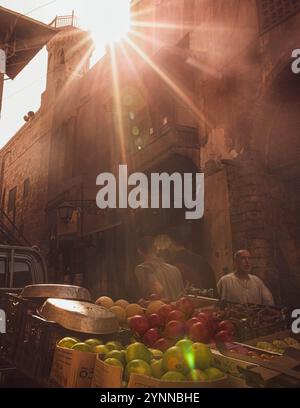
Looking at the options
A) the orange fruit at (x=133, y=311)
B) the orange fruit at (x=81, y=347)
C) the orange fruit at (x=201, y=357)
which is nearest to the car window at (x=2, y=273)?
the orange fruit at (x=133, y=311)

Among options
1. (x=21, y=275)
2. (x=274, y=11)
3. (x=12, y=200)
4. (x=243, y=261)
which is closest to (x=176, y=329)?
(x=21, y=275)

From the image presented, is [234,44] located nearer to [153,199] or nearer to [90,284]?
[153,199]

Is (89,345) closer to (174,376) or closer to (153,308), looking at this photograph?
(174,376)

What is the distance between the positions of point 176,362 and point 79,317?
1013 millimetres

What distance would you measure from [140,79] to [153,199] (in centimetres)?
522

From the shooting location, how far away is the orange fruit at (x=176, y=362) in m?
2.38

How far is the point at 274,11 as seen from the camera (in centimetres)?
848

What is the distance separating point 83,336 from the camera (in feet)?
9.93

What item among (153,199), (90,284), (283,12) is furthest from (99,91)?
(283,12)

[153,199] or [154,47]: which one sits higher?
[154,47]

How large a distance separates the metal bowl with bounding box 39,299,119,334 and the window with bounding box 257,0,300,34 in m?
8.08

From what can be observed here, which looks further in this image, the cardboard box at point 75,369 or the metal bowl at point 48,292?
the metal bowl at point 48,292

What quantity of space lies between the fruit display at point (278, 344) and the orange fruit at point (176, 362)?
102cm

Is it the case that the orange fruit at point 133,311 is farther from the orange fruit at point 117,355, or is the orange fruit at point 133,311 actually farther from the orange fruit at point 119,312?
the orange fruit at point 117,355
